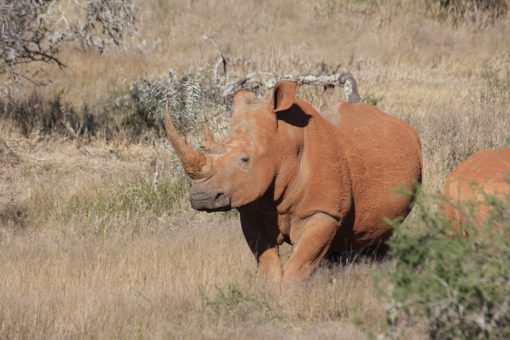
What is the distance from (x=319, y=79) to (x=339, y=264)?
5.51 meters

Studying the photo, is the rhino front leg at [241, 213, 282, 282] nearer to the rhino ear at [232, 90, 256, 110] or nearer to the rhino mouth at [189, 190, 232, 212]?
the rhino mouth at [189, 190, 232, 212]

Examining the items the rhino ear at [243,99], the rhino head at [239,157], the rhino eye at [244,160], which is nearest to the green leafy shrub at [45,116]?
the rhino ear at [243,99]

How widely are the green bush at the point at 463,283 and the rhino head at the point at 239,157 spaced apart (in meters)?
1.82

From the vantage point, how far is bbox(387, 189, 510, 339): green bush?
5.35m

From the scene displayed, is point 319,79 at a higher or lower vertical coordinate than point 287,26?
higher

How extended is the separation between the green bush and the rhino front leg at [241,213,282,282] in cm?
220

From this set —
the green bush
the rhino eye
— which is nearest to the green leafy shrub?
the rhino eye

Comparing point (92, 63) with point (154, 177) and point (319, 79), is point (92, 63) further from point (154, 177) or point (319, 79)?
point (154, 177)

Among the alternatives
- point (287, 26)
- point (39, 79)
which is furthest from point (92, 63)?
point (287, 26)

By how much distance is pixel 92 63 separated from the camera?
19.5 m

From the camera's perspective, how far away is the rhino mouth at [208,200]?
7180 millimetres

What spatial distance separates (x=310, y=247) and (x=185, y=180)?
13.2 ft

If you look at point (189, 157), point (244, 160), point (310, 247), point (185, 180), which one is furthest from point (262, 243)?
point (185, 180)

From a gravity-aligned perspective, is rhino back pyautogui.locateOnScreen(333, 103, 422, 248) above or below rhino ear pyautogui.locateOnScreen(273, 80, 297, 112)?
below
